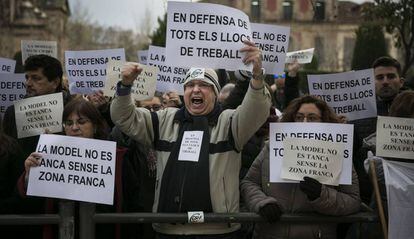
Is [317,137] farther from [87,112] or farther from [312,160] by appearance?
[87,112]

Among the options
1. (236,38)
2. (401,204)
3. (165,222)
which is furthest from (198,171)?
(401,204)

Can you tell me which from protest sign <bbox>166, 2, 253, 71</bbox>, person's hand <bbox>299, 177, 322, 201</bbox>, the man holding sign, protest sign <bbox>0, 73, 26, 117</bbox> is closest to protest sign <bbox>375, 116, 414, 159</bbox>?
person's hand <bbox>299, 177, 322, 201</bbox>

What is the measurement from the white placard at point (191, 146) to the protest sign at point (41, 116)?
129cm

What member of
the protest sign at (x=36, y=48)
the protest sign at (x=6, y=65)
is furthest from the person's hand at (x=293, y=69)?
the protest sign at (x=6, y=65)

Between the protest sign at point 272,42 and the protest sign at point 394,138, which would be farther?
the protest sign at point 272,42

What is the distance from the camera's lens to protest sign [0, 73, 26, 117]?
617 cm

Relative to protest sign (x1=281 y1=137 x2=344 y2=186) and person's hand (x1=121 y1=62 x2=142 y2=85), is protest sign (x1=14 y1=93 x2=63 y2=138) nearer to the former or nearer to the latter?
person's hand (x1=121 y1=62 x2=142 y2=85)

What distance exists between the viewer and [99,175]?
377 cm

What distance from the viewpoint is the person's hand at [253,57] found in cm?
375

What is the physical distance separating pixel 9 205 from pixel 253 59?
6.20 ft

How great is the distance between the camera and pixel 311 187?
3.67 meters

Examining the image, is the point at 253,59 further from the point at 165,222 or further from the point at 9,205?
the point at 9,205

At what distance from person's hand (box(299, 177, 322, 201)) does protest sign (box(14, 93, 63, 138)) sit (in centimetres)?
207

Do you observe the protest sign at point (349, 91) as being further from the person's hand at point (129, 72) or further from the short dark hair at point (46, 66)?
the person's hand at point (129, 72)
